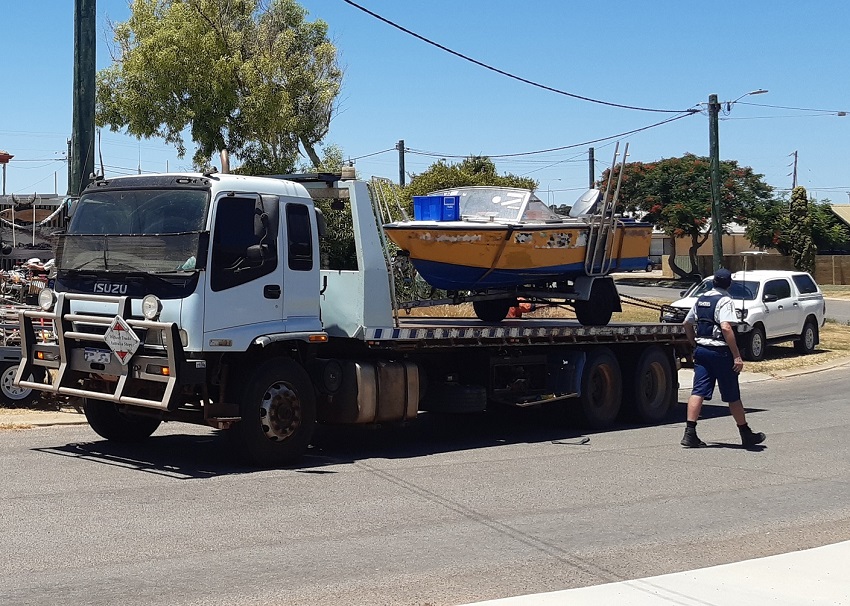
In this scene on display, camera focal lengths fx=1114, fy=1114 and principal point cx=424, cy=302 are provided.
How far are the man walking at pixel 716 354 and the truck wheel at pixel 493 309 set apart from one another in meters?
3.78

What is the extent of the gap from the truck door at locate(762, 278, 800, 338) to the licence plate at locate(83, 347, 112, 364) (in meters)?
16.7

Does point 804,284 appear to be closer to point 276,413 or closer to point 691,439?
point 691,439

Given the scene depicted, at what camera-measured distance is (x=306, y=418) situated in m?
10.4

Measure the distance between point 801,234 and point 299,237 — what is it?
5041cm

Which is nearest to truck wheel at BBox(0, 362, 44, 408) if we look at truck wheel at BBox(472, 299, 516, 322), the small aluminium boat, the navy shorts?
the small aluminium boat

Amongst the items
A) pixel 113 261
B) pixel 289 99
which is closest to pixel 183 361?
pixel 113 261

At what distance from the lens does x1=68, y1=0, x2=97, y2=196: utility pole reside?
1460cm

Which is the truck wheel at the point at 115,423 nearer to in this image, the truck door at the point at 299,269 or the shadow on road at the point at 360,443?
the shadow on road at the point at 360,443

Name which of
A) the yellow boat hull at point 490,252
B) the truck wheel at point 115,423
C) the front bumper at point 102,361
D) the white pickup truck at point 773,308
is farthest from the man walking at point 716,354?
the white pickup truck at point 773,308

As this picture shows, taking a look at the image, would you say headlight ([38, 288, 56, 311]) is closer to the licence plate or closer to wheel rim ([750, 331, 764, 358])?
the licence plate

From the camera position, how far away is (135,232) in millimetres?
9938

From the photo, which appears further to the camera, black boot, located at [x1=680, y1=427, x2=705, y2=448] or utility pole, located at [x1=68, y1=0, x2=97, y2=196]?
utility pole, located at [x1=68, y1=0, x2=97, y2=196]

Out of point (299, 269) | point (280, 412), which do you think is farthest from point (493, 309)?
point (280, 412)

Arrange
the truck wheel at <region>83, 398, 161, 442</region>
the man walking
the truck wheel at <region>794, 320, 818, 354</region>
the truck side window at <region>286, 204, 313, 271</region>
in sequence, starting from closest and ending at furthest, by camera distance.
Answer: the truck side window at <region>286, 204, 313, 271</region>
the truck wheel at <region>83, 398, 161, 442</region>
the man walking
the truck wheel at <region>794, 320, 818, 354</region>
